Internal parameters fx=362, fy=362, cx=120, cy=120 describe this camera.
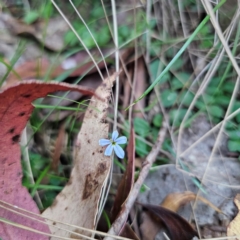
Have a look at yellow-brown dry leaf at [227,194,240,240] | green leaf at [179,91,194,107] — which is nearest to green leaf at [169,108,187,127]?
green leaf at [179,91,194,107]

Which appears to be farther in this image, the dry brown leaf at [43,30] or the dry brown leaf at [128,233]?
the dry brown leaf at [43,30]

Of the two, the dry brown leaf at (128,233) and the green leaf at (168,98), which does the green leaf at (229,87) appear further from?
the dry brown leaf at (128,233)

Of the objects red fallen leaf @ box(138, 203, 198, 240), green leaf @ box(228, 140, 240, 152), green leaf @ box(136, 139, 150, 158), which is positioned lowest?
red fallen leaf @ box(138, 203, 198, 240)

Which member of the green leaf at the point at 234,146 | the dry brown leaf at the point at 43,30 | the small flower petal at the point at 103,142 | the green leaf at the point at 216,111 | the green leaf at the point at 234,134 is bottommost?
the green leaf at the point at 234,146

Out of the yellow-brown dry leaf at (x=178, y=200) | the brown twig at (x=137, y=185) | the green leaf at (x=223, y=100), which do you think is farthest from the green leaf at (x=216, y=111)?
the yellow-brown dry leaf at (x=178, y=200)

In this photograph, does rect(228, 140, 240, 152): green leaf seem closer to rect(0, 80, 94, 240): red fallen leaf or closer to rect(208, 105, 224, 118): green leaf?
rect(208, 105, 224, 118): green leaf

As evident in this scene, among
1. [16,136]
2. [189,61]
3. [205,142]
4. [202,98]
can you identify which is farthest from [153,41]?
[16,136]

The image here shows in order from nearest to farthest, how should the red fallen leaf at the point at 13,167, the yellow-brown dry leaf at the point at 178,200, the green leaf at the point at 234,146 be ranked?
the red fallen leaf at the point at 13,167
the yellow-brown dry leaf at the point at 178,200
the green leaf at the point at 234,146
